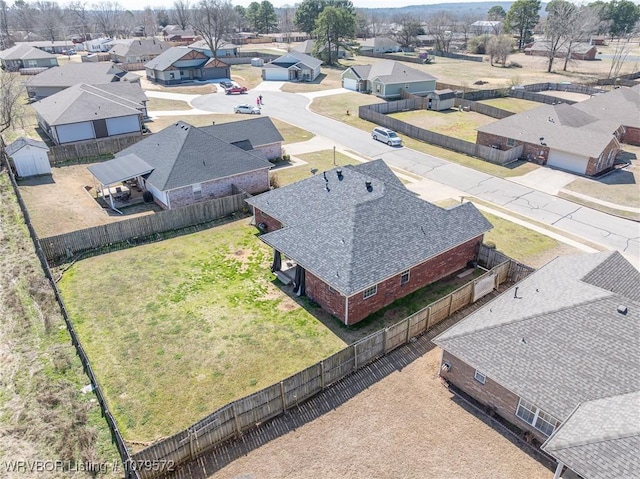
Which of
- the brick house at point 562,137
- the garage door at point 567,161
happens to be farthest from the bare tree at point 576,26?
the garage door at point 567,161

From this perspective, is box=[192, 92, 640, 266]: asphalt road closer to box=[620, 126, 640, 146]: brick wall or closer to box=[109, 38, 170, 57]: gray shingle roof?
box=[620, 126, 640, 146]: brick wall

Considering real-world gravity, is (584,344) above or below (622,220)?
above

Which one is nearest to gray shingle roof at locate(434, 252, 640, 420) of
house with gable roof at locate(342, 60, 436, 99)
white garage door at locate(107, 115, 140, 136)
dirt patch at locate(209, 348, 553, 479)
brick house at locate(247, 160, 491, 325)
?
dirt patch at locate(209, 348, 553, 479)

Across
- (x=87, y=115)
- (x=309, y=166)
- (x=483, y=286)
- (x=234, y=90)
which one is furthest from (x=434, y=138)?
(x=87, y=115)

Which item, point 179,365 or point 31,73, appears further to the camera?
point 31,73

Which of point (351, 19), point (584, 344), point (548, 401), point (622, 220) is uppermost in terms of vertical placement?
point (351, 19)

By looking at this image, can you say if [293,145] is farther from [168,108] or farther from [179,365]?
[179,365]

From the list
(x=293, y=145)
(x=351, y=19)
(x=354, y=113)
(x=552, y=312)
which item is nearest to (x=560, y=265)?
(x=552, y=312)
